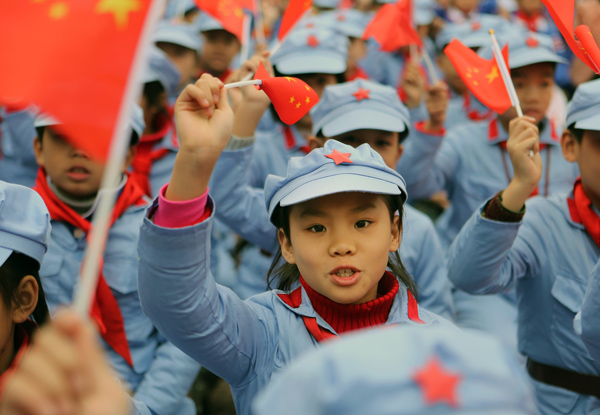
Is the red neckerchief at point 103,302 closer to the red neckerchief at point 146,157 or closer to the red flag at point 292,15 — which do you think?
the red neckerchief at point 146,157

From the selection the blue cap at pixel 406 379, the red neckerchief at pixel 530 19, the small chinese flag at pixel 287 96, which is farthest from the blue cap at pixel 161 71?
the red neckerchief at pixel 530 19

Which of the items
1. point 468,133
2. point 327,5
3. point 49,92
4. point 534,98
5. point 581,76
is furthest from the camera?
point 327,5

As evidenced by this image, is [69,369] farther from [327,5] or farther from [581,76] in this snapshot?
[327,5]

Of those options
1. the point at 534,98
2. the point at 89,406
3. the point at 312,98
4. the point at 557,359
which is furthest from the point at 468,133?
the point at 89,406

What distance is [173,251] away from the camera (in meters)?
1.55

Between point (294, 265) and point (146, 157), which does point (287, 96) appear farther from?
point (146, 157)

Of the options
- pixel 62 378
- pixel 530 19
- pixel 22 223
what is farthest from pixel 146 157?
pixel 530 19

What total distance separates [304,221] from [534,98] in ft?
8.07

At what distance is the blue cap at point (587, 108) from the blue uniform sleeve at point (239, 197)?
1251 mm

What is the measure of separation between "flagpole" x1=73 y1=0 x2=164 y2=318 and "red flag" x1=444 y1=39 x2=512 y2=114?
5.19ft

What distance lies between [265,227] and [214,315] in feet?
4.33

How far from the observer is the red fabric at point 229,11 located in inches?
130

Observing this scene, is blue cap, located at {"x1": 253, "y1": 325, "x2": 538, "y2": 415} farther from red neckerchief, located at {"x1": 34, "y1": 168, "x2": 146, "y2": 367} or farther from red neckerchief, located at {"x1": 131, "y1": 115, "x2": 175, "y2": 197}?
red neckerchief, located at {"x1": 131, "y1": 115, "x2": 175, "y2": 197}

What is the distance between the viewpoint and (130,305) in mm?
2768
